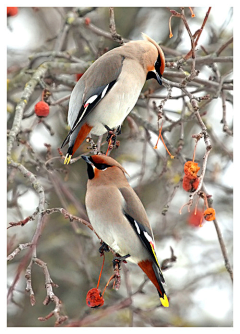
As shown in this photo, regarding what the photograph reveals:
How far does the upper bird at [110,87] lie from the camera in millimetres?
2182

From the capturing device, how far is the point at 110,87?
2.31 m

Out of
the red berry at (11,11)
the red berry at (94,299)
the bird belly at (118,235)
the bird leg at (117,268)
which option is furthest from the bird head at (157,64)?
the red berry at (11,11)

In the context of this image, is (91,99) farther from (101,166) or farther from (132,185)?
(132,185)

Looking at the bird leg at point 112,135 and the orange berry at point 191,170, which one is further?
the bird leg at point 112,135

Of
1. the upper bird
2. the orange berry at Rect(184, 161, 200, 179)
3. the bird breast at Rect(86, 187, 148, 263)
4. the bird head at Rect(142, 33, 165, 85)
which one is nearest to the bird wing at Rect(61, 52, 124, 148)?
the upper bird

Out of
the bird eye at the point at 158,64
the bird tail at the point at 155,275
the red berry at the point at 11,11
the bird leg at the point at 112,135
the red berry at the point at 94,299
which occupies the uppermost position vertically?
the red berry at the point at 11,11

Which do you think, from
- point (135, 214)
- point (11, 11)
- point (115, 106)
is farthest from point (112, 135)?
point (11, 11)

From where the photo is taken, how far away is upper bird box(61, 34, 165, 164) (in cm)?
218

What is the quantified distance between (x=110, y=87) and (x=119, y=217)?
0.65 meters

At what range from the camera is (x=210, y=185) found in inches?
166

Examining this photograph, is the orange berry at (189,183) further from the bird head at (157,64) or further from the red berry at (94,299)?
the red berry at (94,299)
